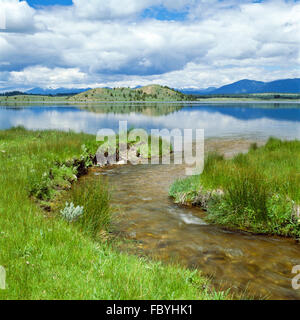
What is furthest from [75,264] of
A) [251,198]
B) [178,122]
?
[178,122]

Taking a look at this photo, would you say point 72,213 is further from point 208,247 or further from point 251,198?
point 251,198

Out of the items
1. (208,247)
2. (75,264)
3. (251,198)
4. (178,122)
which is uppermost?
(178,122)

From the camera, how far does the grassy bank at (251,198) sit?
26.0 feet

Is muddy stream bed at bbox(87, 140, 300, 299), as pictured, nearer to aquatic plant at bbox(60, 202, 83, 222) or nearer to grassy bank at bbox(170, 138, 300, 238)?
grassy bank at bbox(170, 138, 300, 238)

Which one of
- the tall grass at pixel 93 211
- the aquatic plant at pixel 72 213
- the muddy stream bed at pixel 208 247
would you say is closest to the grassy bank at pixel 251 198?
the muddy stream bed at pixel 208 247

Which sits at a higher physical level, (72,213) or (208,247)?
(72,213)

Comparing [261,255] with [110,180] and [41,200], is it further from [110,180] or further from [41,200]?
[110,180]

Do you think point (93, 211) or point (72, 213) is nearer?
point (72, 213)

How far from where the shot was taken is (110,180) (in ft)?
46.4

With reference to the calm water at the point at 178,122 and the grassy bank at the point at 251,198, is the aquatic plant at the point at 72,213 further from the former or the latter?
the calm water at the point at 178,122

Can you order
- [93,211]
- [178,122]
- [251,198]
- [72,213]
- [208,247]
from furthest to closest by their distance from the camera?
[178,122] → [251,198] → [208,247] → [93,211] → [72,213]

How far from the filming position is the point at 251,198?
820 cm
